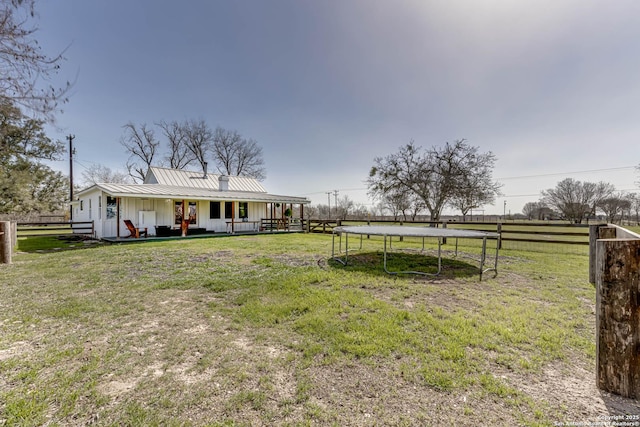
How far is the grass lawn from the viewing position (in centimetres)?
170

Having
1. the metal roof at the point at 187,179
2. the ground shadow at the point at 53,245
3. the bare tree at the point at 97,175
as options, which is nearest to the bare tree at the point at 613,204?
the metal roof at the point at 187,179

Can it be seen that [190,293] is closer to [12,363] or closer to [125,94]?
[12,363]

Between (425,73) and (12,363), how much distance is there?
1327 centimetres

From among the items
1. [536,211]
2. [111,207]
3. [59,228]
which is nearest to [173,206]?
[111,207]

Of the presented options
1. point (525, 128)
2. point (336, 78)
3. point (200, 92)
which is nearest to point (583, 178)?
point (525, 128)

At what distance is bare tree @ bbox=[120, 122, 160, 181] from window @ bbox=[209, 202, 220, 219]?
17.7 meters

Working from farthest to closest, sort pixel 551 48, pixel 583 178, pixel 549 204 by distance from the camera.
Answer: pixel 549 204
pixel 583 178
pixel 551 48

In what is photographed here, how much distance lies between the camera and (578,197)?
140 ft

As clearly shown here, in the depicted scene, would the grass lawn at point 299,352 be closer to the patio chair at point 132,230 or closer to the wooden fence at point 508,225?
the wooden fence at point 508,225

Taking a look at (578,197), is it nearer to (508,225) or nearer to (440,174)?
(440,174)

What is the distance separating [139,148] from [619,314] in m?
36.8

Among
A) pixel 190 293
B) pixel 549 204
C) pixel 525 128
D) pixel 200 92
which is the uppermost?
pixel 200 92

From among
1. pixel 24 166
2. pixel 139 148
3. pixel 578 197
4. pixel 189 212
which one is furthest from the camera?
pixel 578 197

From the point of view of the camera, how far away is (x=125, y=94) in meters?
15.7
